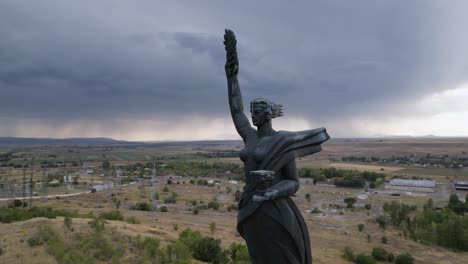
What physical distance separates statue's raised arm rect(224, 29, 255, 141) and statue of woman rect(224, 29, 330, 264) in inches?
23.2

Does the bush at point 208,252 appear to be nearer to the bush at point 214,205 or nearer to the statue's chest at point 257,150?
the statue's chest at point 257,150

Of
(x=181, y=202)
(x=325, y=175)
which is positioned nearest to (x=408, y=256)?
(x=181, y=202)

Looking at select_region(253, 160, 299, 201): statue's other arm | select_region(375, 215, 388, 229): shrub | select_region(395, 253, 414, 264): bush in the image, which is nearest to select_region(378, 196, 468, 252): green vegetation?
select_region(375, 215, 388, 229): shrub

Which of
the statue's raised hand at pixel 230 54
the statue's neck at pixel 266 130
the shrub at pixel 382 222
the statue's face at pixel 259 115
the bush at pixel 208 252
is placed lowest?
the shrub at pixel 382 222

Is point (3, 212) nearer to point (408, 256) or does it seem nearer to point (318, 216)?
point (408, 256)

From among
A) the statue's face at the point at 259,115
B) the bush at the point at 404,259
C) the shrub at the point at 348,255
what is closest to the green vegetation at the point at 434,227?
the bush at the point at 404,259

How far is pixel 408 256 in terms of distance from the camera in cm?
2933

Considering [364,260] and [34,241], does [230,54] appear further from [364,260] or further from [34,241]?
[364,260]

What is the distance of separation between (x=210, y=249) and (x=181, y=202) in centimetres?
3657

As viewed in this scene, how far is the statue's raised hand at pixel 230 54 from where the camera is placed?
6.90 m

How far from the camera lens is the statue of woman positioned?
20.2 ft

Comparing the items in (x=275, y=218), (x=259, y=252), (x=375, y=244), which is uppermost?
(x=275, y=218)

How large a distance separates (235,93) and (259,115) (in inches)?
45.4

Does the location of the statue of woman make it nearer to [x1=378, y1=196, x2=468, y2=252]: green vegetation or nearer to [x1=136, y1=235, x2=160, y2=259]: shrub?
[x1=136, y1=235, x2=160, y2=259]: shrub
